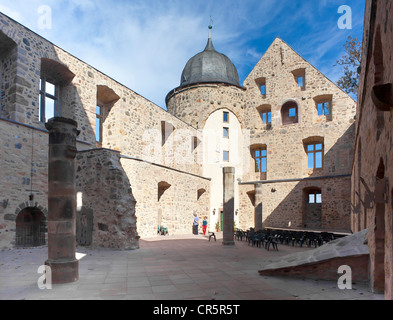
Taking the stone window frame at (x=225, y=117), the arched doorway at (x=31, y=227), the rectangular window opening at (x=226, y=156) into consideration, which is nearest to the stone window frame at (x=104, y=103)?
the arched doorway at (x=31, y=227)

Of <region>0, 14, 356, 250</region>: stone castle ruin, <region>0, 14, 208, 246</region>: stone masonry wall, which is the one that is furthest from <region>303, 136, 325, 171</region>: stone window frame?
Answer: <region>0, 14, 208, 246</region>: stone masonry wall

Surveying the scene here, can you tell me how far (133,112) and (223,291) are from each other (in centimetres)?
1202

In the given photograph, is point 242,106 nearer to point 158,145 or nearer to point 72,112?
point 158,145

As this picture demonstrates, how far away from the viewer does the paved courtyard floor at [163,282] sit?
470 centimetres

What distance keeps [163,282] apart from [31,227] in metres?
6.57

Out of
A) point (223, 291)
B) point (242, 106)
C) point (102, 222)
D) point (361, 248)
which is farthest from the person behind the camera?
point (242, 106)

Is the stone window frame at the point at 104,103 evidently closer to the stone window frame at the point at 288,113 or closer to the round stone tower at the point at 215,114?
the round stone tower at the point at 215,114

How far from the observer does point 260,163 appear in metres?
22.0

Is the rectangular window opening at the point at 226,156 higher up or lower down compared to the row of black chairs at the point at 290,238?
higher up

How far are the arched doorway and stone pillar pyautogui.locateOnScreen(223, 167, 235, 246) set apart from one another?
663 centimetres

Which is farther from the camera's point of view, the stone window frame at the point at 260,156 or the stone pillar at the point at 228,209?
the stone window frame at the point at 260,156

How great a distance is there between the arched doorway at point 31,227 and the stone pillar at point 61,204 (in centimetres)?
496

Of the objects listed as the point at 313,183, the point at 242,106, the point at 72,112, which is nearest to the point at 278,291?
the point at 72,112
